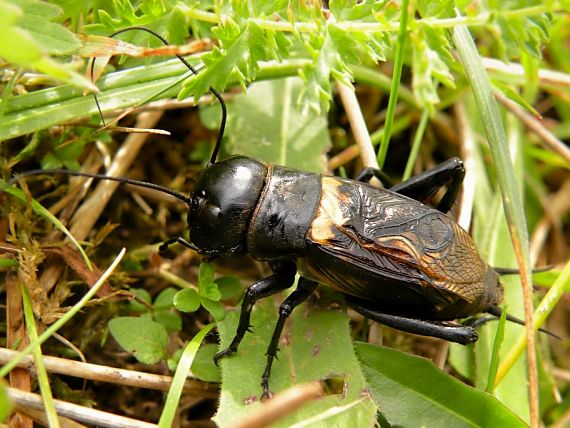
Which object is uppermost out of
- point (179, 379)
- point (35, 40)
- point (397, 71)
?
point (35, 40)

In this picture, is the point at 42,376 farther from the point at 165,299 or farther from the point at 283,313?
the point at 283,313

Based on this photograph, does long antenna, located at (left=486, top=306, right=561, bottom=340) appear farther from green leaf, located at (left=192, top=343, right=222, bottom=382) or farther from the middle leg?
green leaf, located at (left=192, top=343, right=222, bottom=382)

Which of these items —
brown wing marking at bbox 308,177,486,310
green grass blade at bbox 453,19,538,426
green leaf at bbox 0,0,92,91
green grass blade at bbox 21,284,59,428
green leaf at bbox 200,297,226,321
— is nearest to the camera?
green leaf at bbox 0,0,92,91

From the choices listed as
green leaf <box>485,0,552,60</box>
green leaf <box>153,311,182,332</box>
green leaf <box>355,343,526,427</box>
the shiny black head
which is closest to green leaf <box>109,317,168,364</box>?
green leaf <box>153,311,182,332</box>

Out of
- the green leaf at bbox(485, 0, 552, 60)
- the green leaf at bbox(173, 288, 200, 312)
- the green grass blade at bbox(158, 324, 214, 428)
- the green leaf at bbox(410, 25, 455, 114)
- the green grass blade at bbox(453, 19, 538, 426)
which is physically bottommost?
the green grass blade at bbox(158, 324, 214, 428)

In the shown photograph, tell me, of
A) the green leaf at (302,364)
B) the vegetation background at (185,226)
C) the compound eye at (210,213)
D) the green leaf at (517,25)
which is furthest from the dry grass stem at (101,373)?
the green leaf at (517,25)

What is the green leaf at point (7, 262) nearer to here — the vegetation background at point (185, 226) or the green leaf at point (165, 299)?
the vegetation background at point (185, 226)

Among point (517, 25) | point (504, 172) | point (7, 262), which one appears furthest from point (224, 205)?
point (517, 25)
